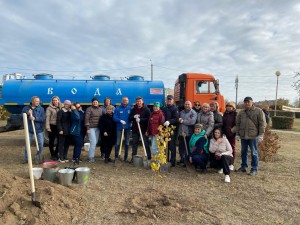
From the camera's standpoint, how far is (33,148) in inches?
368

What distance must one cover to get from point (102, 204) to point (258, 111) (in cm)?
421

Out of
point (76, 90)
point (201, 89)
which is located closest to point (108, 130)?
point (76, 90)

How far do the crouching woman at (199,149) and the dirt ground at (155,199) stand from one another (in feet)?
1.06

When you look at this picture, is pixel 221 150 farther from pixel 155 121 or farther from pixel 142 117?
pixel 142 117

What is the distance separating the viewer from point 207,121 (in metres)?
6.65

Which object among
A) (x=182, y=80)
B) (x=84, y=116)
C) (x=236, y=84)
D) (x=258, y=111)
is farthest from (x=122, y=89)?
(x=236, y=84)

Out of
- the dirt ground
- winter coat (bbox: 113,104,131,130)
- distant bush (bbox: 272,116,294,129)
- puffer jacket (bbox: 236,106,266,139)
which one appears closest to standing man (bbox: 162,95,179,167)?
the dirt ground

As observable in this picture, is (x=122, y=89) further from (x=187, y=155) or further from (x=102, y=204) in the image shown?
(x=102, y=204)

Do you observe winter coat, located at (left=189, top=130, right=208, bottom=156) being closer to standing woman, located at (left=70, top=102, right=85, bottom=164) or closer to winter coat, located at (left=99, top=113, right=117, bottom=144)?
winter coat, located at (left=99, top=113, right=117, bottom=144)

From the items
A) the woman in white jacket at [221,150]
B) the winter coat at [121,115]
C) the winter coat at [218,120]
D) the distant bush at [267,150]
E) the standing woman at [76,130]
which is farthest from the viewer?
the distant bush at [267,150]

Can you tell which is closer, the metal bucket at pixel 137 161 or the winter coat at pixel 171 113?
the winter coat at pixel 171 113

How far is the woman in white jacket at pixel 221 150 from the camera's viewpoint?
601 cm

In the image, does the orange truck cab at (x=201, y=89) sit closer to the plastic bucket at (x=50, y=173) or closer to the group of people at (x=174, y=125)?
the group of people at (x=174, y=125)


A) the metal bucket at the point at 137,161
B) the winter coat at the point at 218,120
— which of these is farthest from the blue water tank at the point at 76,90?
the winter coat at the point at 218,120
